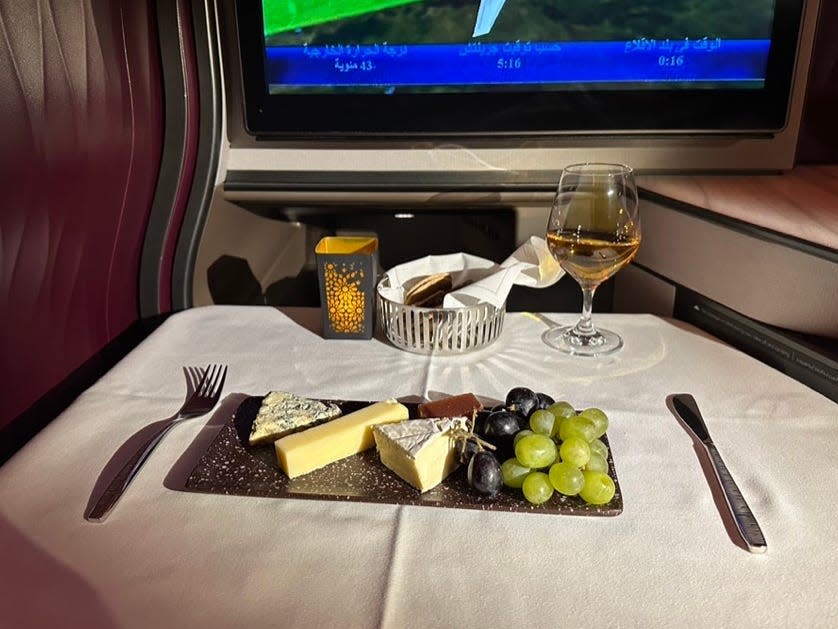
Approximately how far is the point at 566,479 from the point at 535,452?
1.4 inches

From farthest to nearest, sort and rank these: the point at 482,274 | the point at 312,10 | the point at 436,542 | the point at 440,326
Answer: the point at 312,10 < the point at 482,274 < the point at 440,326 < the point at 436,542

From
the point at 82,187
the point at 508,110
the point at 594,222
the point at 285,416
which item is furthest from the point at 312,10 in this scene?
the point at 285,416

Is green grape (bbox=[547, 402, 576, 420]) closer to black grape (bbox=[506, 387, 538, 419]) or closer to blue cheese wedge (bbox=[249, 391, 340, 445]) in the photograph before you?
black grape (bbox=[506, 387, 538, 419])

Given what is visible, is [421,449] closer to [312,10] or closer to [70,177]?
[70,177]

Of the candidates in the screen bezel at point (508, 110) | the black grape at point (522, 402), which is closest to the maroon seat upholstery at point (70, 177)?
the screen bezel at point (508, 110)

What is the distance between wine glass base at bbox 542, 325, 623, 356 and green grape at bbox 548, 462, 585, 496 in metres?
0.34

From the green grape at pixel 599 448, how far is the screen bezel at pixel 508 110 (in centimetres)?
82

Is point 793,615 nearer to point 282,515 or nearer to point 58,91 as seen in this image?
point 282,515

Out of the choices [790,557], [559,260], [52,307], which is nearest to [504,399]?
[559,260]

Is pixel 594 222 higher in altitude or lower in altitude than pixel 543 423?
higher

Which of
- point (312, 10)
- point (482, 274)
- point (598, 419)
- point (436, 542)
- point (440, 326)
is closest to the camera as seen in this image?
point (436, 542)

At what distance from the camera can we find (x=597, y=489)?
0.61 metres

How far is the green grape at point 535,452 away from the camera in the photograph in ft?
2.06

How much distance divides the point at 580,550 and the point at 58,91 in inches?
36.0
